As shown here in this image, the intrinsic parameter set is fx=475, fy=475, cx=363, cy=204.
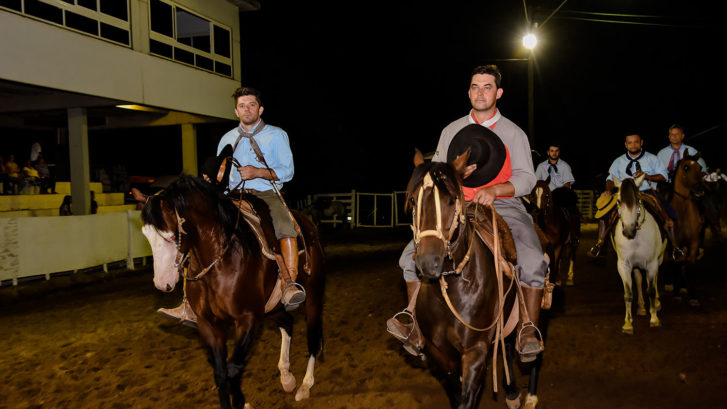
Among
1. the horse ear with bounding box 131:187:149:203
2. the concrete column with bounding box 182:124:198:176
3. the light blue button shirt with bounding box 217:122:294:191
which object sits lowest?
the horse ear with bounding box 131:187:149:203

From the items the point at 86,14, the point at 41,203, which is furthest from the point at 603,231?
the point at 41,203

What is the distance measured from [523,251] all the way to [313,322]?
8.84 feet

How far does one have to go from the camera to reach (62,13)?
13.3 metres

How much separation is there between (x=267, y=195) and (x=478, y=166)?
2547 mm

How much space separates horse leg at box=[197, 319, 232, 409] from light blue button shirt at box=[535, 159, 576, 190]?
27.6ft

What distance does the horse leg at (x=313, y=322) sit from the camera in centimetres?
520

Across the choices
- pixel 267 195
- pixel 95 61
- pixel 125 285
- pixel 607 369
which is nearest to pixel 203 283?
pixel 267 195

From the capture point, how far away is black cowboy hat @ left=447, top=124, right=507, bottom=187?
340 cm

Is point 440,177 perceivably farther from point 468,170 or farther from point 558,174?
point 558,174

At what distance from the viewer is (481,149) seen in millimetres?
3381

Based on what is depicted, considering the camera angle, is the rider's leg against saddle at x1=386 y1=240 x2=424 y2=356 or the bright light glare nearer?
the rider's leg against saddle at x1=386 y1=240 x2=424 y2=356

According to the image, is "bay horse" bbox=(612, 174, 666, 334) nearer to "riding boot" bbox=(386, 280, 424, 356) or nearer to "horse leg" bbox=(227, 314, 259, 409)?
"riding boot" bbox=(386, 280, 424, 356)

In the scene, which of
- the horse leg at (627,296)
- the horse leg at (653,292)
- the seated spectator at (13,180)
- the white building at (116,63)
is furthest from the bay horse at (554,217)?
the seated spectator at (13,180)

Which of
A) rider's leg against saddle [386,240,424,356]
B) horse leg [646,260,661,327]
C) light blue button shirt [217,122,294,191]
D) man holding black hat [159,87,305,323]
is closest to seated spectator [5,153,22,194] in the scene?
man holding black hat [159,87,305,323]
